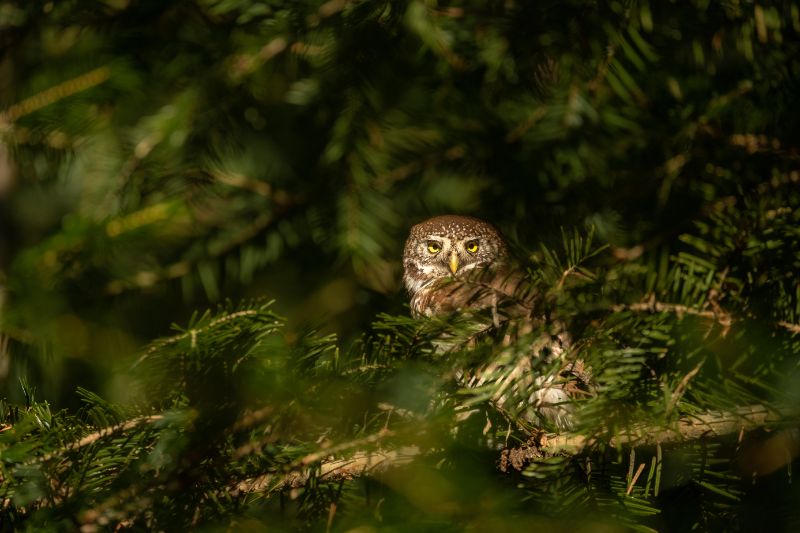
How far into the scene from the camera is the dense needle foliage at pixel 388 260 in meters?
1.40

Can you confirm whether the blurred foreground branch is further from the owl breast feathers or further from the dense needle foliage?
the owl breast feathers

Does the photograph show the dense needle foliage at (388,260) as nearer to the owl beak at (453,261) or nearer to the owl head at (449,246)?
the owl head at (449,246)

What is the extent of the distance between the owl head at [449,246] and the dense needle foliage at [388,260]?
97mm

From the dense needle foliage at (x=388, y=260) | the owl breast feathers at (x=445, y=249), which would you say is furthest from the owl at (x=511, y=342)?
the owl breast feathers at (x=445, y=249)

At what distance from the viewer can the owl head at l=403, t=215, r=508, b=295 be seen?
3232 mm

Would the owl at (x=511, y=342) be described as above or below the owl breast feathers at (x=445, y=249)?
above

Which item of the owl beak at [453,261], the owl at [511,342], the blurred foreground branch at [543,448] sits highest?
the owl at [511,342]

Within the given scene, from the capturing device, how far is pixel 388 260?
3.27 m

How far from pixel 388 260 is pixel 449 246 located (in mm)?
284

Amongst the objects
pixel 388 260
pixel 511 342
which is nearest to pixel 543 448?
pixel 511 342

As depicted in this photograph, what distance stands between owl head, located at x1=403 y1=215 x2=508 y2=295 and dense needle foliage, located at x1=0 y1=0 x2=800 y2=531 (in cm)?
10

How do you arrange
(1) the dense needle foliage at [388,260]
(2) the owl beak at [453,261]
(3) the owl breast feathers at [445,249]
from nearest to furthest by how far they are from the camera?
(1) the dense needle foliage at [388,260] < (3) the owl breast feathers at [445,249] < (2) the owl beak at [453,261]

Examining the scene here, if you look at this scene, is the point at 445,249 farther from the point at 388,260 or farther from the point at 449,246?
the point at 388,260

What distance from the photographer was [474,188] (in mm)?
2930
